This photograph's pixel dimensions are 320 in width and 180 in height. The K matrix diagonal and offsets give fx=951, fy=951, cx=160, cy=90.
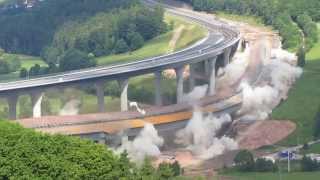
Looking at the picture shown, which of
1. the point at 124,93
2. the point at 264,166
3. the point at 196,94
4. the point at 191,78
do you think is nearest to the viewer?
the point at 264,166

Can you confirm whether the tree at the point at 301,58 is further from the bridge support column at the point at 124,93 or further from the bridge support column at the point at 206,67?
the bridge support column at the point at 124,93

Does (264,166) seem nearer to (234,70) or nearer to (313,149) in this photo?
(313,149)

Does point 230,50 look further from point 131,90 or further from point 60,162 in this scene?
point 60,162

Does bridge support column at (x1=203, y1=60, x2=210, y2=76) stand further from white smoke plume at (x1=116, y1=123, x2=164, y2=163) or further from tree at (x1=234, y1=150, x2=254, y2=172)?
tree at (x1=234, y1=150, x2=254, y2=172)

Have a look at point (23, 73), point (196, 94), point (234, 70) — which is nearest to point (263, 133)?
point (196, 94)

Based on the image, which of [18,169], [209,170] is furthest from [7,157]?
[209,170]

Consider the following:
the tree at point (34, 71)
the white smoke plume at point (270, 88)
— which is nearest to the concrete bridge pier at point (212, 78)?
the white smoke plume at point (270, 88)

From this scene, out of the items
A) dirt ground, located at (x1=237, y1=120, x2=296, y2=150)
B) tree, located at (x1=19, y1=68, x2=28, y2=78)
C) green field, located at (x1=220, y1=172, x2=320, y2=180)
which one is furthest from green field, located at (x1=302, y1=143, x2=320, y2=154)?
tree, located at (x1=19, y1=68, x2=28, y2=78)
